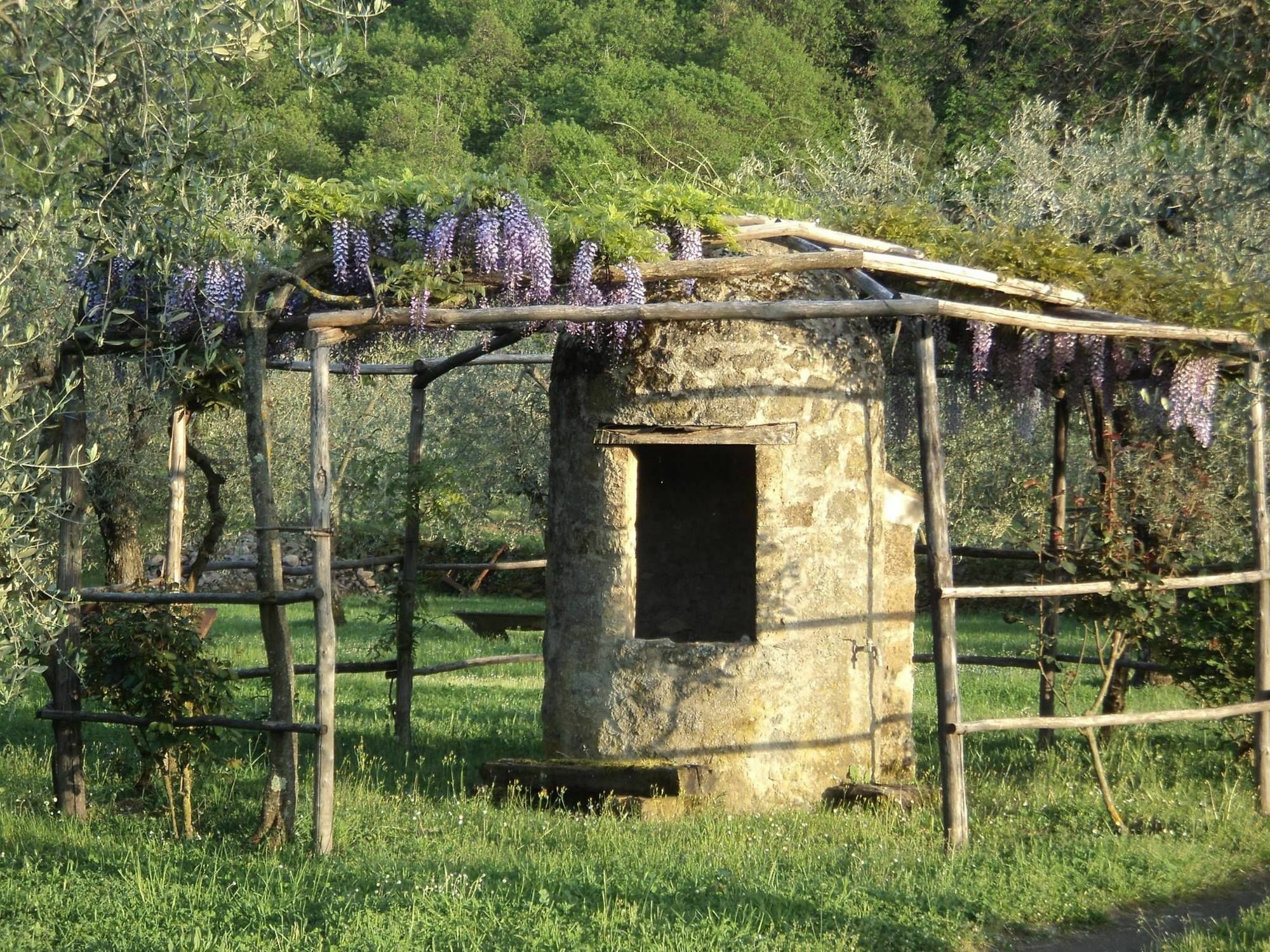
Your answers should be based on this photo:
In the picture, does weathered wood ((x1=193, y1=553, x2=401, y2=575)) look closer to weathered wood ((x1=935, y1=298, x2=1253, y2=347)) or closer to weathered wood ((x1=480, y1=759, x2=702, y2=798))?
weathered wood ((x1=480, y1=759, x2=702, y2=798))

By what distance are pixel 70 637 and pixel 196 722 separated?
1.05 m

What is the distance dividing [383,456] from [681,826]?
4530 millimetres

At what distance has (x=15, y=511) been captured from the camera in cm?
696

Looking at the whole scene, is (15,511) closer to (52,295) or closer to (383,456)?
(52,295)

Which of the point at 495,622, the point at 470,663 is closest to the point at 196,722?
the point at 470,663

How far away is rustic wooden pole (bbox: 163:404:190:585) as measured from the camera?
9.81 m

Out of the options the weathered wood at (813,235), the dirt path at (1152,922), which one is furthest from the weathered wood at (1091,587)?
the weathered wood at (813,235)

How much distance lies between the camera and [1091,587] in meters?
8.12

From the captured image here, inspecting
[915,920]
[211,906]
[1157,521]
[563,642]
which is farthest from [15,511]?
[1157,521]

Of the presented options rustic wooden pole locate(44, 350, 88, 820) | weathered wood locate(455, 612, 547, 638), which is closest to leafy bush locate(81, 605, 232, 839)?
rustic wooden pole locate(44, 350, 88, 820)

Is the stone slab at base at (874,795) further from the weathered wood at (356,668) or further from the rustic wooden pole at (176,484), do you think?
the rustic wooden pole at (176,484)

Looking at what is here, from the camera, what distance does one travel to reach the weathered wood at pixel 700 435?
8.94 meters

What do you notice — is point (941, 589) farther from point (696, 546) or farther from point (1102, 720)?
point (696, 546)

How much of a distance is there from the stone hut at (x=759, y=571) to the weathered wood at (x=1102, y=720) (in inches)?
43.3
